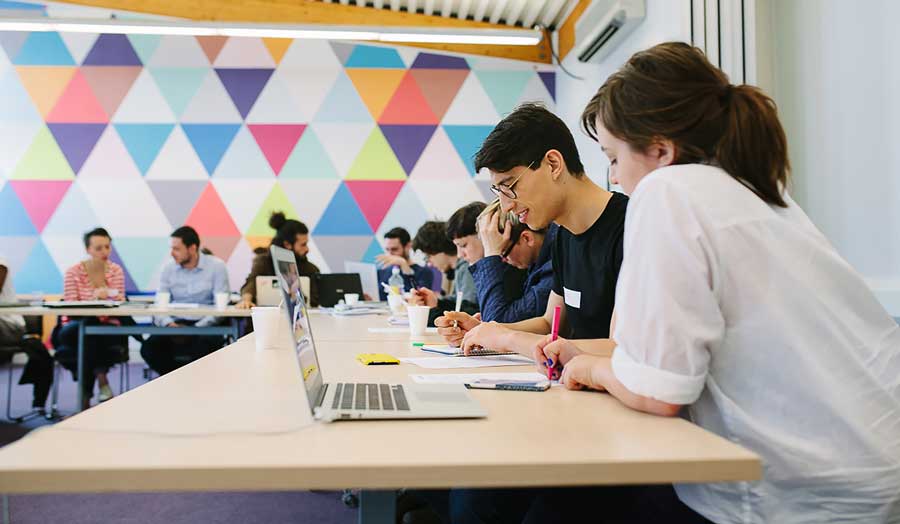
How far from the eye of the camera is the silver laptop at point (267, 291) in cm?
438

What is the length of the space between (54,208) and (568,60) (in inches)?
201

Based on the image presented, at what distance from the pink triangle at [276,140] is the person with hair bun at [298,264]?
64.0 inches

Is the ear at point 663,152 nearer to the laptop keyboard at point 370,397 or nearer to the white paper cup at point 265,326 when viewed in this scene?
the laptop keyboard at point 370,397

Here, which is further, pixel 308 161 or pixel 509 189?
pixel 308 161

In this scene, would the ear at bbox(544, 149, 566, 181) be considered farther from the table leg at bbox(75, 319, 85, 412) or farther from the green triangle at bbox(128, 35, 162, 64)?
the green triangle at bbox(128, 35, 162, 64)

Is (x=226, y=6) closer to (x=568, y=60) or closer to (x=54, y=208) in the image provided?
(x=54, y=208)

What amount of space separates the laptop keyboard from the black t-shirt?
0.67 metres

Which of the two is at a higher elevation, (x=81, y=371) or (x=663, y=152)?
(x=663, y=152)

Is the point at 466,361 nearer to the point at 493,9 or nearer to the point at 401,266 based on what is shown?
the point at 401,266

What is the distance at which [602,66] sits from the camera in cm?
588

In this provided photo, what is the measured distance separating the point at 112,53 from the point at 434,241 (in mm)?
4219

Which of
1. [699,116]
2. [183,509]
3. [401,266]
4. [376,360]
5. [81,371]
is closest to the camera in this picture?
[699,116]

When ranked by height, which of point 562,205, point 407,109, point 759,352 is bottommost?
point 759,352

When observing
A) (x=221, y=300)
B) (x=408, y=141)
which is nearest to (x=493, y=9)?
A: (x=408, y=141)
